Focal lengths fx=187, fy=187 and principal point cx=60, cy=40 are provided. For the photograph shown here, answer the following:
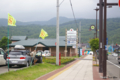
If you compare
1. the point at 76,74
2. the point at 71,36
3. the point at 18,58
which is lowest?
the point at 76,74

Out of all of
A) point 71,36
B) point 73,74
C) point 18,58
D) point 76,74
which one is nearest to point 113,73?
point 76,74

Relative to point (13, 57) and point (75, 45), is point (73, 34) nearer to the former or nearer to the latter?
point (75, 45)

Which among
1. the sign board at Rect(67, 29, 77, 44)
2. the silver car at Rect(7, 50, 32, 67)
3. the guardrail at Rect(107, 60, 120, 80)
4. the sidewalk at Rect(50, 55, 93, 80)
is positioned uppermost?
the sign board at Rect(67, 29, 77, 44)

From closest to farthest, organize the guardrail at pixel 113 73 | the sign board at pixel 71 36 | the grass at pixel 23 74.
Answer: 1. the grass at pixel 23 74
2. the guardrail at pixel 113 73
3. the sign board at pixel 71 36

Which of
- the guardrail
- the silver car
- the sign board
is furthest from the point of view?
the sign board

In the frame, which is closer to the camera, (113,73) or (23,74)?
(23,74)

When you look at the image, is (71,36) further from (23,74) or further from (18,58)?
(23,74)

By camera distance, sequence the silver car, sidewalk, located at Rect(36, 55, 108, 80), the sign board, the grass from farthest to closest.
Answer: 1. the sign board
2. the silver car
3. sidewalk, located at Rect(36, 55, 108, 80)
4. the grass

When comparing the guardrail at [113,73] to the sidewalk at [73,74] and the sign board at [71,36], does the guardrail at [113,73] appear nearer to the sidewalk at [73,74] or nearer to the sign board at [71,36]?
the sidewalk at [73,74]

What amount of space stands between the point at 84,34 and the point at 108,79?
159508 millimetres

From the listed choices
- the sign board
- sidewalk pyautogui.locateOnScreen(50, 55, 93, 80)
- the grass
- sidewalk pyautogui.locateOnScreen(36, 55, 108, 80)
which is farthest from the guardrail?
the sign board

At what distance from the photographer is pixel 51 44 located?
53062 millimetres

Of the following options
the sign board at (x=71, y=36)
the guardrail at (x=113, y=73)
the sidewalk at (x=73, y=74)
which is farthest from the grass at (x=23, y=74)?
the sign board at (x=71, y=36)

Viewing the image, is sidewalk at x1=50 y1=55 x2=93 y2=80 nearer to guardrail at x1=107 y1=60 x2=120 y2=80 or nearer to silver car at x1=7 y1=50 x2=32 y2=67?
guardrail at x1=107 y1=60 x2=120 y2=80
